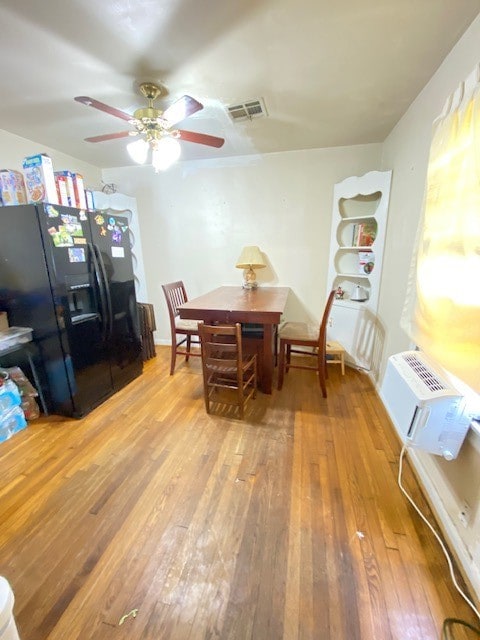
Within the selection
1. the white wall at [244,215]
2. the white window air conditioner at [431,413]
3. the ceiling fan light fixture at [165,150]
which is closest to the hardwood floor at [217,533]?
the white window air conditioner at [431,413]

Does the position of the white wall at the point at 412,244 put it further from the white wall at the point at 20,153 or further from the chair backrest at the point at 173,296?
the white wall at the point at 20,153

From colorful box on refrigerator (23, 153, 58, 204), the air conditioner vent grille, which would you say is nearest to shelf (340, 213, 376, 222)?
the air conditioner vent grille

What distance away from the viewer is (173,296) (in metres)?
3.06

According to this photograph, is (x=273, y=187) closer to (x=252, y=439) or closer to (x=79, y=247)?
(x=79, y=247)

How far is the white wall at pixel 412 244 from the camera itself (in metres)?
1.15

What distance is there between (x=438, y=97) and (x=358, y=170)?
1.27 m

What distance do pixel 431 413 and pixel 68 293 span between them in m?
2.50

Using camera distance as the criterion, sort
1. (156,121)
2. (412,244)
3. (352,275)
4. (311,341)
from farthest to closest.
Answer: (352,275) → (311,341) → (412,244) → (156,121)

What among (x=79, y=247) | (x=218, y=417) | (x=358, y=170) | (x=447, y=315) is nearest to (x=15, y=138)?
(x=79, y=247)

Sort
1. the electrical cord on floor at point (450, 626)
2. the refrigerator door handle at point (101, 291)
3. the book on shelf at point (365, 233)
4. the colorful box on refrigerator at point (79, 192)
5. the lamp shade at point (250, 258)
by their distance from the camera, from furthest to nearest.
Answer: the lamp shade at point (250, 258), the book on shelf at point (365, 233), the refrigerator door handle at point (101, 291), the colorful box on refrigerator at point (79, 192), the electrical cord on floor at point (450, 626)

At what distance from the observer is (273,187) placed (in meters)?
3.05

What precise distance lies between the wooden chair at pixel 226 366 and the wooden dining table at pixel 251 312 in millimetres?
126

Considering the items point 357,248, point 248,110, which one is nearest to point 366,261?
point 357,248

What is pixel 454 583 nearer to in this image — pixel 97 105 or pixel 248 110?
pixel 97 105
